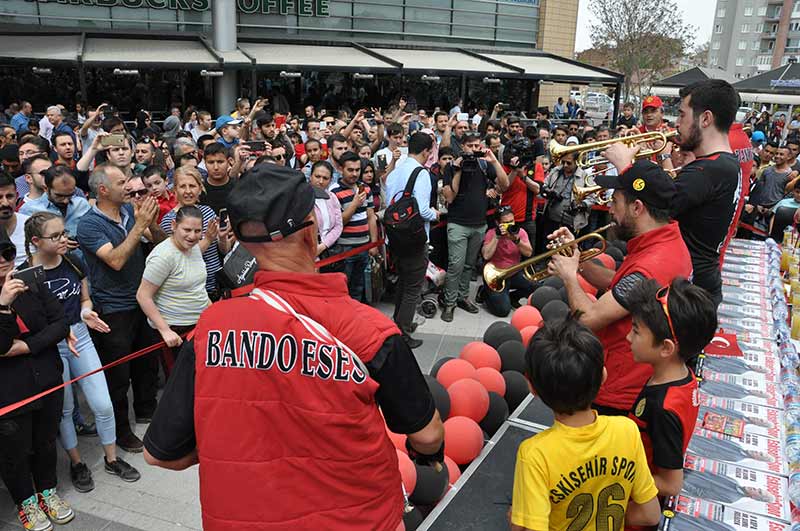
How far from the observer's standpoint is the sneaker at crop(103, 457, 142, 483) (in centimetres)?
400

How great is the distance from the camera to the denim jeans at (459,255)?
6.84 metres

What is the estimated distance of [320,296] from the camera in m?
1.68

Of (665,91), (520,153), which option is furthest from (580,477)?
(665,91)

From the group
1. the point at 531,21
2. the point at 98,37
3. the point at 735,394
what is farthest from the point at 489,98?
the point at 735,394

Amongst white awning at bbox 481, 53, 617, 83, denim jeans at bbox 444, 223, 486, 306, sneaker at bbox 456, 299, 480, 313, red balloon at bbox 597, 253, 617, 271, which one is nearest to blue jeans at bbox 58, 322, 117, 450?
denim jeans at bbox 444, 223, 486, 306

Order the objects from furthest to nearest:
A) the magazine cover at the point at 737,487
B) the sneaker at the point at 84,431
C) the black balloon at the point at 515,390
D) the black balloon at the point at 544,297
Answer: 1. the black balloon at the point at 544,297
2. the sneaker at the point at 84,431
3. the black balloon at the point at 515,390
4. the magazine cover at the point at 737,487

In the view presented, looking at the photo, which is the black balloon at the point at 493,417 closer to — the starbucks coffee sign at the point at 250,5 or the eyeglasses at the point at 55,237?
the eyeglasses at the point at 55,237

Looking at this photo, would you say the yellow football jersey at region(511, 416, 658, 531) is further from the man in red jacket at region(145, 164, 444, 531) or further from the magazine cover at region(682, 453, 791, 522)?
the magazine cover at region(682, 453, 791, 522)

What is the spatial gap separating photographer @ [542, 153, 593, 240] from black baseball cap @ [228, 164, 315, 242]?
659cm

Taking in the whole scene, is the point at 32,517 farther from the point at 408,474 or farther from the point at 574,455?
the point at 574,455

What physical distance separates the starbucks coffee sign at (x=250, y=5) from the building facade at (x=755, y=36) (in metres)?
69.0

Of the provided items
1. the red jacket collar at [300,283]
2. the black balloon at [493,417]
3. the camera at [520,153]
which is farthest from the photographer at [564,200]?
the red jacket collar at [300,283]

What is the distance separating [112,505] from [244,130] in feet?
16.7

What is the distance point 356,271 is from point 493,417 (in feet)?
9.21
